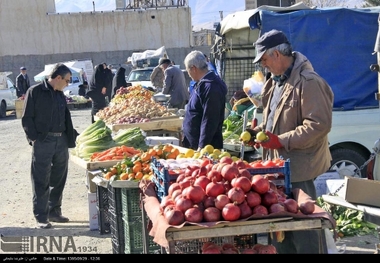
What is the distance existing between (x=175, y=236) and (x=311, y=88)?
184cm

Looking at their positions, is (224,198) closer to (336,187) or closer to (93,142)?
(336,187)

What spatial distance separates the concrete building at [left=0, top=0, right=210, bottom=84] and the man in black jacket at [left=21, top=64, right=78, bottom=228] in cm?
3689

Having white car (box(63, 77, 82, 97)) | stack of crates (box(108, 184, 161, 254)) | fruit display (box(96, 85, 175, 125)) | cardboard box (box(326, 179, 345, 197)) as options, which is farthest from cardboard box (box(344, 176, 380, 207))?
white car (box(63, 77, 82, 97))

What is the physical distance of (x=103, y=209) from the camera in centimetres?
784

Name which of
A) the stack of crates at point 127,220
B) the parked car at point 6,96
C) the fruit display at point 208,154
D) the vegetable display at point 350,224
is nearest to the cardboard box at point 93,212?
the stack of crates at point 127,220

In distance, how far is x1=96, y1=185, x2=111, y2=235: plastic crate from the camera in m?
7.74

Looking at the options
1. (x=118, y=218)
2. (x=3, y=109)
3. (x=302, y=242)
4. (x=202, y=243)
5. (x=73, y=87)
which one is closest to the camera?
(x=202, y=243)

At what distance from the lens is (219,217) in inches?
166

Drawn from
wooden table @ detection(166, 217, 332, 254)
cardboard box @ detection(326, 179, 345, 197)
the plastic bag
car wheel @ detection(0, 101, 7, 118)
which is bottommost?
car wheel @ detection(0, 101, 7, 118)

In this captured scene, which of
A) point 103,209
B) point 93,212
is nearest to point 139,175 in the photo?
point 103,209

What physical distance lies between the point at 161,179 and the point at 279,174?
35.9 inches

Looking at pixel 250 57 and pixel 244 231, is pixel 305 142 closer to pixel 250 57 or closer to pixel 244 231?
pixel 244 231

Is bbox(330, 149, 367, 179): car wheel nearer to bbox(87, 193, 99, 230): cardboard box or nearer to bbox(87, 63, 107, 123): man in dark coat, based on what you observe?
bbox(87, 193, 99, 230): cardboard box
